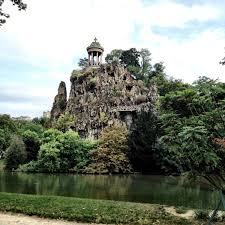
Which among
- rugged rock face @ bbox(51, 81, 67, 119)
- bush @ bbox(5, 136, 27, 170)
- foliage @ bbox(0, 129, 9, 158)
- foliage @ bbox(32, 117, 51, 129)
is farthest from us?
foliage @ bbox(32, 117, 51, 129)

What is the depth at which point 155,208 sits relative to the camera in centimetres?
1442

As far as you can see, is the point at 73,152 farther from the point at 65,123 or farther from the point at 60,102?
the point at 60,102

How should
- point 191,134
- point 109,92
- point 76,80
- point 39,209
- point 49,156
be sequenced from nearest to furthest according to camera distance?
point 191,134 → point 39,209 → point 49,156 → point 109,92 → point 76,80

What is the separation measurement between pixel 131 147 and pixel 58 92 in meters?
28.1

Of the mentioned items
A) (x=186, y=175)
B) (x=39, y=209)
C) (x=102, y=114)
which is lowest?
(x=39, y=209)

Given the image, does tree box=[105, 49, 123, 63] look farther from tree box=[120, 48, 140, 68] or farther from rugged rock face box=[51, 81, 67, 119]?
rugged rock face box=[51, 81, 67, 119]

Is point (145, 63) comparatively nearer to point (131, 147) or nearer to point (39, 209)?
point (131, 147)

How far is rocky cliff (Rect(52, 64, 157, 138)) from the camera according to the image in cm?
6269

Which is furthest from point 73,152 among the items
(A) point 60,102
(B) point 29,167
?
(A) point 60,102

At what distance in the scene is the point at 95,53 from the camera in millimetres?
76375

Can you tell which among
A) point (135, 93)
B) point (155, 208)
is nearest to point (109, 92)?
point (135, 93)

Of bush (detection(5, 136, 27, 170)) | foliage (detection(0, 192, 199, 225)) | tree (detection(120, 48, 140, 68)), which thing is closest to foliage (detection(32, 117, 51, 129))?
tree (detection(120, 48, 140, 68))

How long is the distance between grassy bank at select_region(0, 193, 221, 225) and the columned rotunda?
200 feet

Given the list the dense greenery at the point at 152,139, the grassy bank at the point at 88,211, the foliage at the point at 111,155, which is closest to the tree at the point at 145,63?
the dense greenery at the point at 152,139
